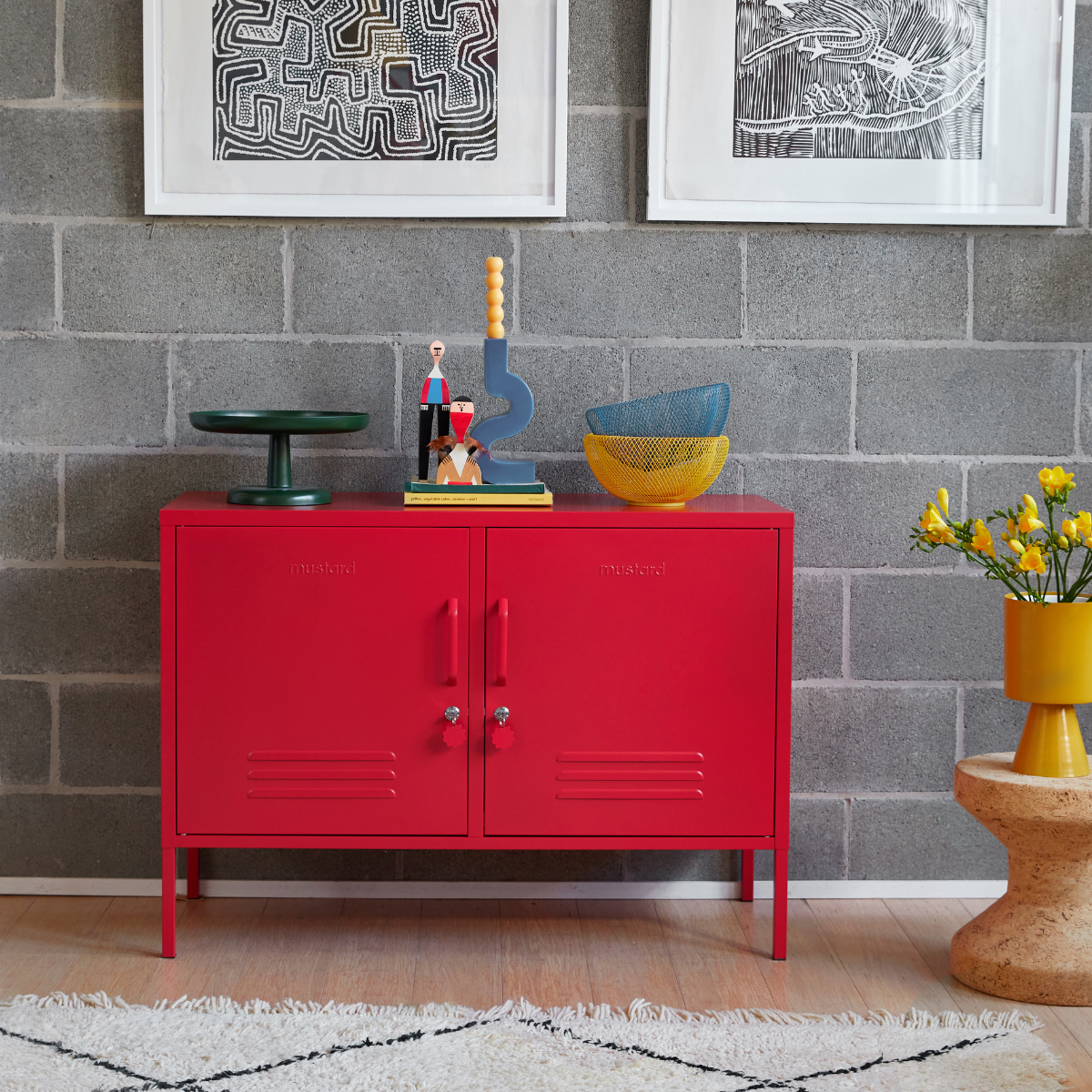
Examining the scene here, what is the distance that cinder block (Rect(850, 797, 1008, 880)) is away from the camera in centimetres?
241

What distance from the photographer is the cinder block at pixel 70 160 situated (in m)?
2.27

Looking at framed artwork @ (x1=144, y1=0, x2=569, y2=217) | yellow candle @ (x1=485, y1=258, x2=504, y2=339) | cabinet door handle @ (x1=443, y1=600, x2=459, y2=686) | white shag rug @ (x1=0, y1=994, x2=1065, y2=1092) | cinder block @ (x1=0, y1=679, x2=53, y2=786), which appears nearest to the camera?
white shag rug @ (x1=0, y1=994, x2=1065, y2=1092)

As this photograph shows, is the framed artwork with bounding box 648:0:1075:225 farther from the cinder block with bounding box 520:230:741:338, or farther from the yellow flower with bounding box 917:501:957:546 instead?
the yellow flower with bounding box 917:501:957:546

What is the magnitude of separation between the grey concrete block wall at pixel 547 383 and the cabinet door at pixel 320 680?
0.40 m

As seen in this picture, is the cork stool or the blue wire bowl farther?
the blue wire bowl

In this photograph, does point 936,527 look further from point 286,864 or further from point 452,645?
point 286,864

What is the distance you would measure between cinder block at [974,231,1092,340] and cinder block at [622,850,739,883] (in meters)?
1.22

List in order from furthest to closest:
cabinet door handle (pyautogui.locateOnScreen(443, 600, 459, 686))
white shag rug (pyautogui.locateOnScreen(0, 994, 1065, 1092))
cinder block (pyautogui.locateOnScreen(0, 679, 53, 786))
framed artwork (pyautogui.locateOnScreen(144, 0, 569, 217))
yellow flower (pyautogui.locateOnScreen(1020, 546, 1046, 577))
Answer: cinder block (pyautogui.locateOnScreen(0, 679, 53, 786)) → framed artwork (pyautogui.locateOnScreen(144, 0, 569, 217)) → cabinet door handle (pyautogui.locateOnScreen(443, 600, 459, 686)) → yellow flower (pyautogui.locateOnScreen(1020, 546, 1046, 577)) → white shag rug (pyautogui.locateOnScreen(0, 994, 1065, 1092))

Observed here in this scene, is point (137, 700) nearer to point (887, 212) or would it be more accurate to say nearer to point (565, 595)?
point (565, 595)

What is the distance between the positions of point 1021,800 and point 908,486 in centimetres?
73

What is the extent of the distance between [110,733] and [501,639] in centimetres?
94

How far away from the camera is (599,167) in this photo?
2.31 metres

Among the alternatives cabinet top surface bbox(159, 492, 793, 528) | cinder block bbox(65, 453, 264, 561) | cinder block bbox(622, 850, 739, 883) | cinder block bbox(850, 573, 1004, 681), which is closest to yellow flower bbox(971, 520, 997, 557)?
cabinet top surface bbox(159, 492, 793, 528)

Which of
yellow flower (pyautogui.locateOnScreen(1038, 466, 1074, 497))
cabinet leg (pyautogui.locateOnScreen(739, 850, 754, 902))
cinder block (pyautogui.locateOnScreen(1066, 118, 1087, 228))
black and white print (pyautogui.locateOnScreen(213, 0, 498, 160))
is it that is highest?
black and white print (pyautogui.locateOnScreen(213, 0, 498, 160))
